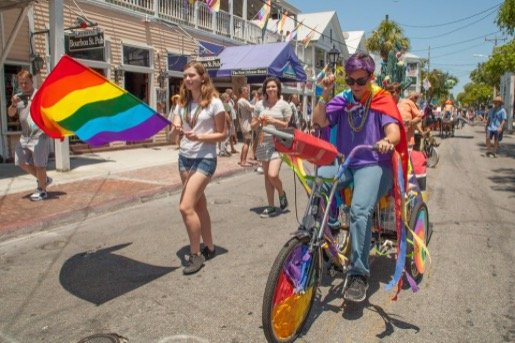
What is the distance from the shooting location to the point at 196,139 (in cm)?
430

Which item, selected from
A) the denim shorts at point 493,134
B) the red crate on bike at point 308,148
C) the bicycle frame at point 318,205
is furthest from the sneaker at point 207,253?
the denim shorts at point 493,134

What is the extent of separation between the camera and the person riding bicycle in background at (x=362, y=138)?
3475mm

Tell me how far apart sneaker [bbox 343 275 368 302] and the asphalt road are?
0.22 meters

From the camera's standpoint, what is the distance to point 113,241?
573 centimetres

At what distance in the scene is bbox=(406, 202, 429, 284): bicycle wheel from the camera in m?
4.02

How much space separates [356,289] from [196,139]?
6.43 feet

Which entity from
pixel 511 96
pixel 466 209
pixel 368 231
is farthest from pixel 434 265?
pixel 511 96

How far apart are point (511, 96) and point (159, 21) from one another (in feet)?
90.8

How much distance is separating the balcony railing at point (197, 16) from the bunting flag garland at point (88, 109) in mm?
11683

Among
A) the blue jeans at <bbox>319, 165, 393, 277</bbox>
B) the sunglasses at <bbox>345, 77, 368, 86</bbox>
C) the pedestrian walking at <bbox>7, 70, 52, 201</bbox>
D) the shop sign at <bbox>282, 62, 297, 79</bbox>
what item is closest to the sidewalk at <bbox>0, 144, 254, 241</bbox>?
the pedestrian walking at <bbox>7, 70, 52, 201</bbox>

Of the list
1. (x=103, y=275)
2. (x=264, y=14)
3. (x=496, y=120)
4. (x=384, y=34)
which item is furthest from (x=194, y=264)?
(x=384, y=34)

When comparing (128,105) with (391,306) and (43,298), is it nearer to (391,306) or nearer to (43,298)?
(43,298)

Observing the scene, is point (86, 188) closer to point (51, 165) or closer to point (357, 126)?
point (51, 165)

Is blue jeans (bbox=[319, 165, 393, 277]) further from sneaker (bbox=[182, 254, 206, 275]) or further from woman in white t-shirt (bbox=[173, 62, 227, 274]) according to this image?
sneaker (bbox=[182, 254, 206, 275])
